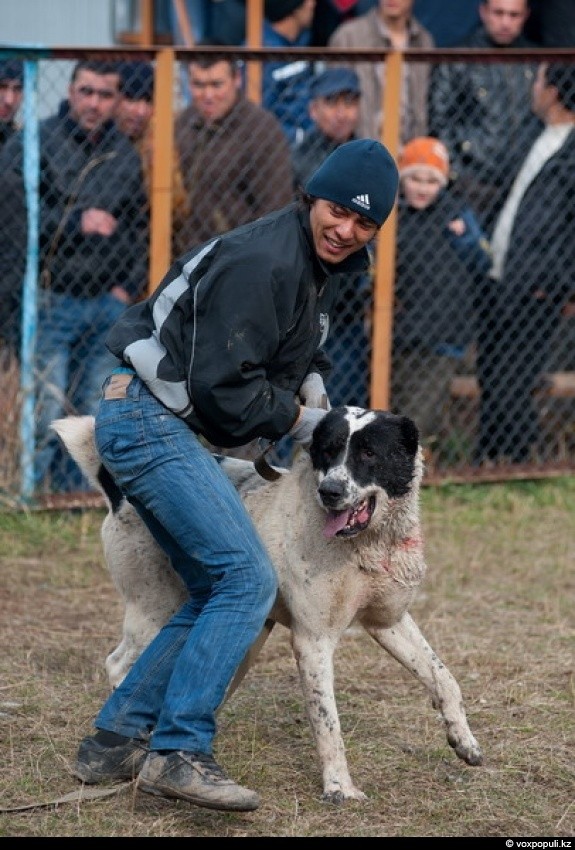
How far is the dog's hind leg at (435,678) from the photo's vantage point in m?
4.10

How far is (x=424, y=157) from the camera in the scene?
7219 mm

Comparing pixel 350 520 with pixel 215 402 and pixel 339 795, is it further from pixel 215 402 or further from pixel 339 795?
pixel 339 795

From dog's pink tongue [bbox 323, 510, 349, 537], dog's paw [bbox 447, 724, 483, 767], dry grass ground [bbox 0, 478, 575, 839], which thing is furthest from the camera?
dog's paw [bbox 447, 724, 483, 767]

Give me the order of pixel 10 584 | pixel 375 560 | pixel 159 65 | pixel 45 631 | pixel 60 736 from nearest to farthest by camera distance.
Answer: pixel 375 560 < pixel 60 736 < pixel 45 631 < pixel 10 584 < pixel 159 65

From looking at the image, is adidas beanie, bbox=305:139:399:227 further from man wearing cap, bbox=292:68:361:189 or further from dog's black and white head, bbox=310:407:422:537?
man wearing cap, bbox=292:68:361:189

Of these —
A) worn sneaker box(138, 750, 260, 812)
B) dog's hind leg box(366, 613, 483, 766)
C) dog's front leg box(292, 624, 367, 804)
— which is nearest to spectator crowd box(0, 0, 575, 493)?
dog's hind leg box(366, 613, 483, 766)

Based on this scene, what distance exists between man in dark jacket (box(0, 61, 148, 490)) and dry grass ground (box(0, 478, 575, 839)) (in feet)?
2.35

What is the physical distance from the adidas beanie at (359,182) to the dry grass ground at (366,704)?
5.50ft

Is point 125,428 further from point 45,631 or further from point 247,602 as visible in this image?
point 45,631

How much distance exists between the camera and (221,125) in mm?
7055

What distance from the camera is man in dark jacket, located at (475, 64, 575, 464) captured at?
746cm

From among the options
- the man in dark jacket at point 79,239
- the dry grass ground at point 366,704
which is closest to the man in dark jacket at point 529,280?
the dry grass ground at point 366,704

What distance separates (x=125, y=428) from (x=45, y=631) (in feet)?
6.97

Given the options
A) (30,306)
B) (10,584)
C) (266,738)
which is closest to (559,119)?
(30,306)
